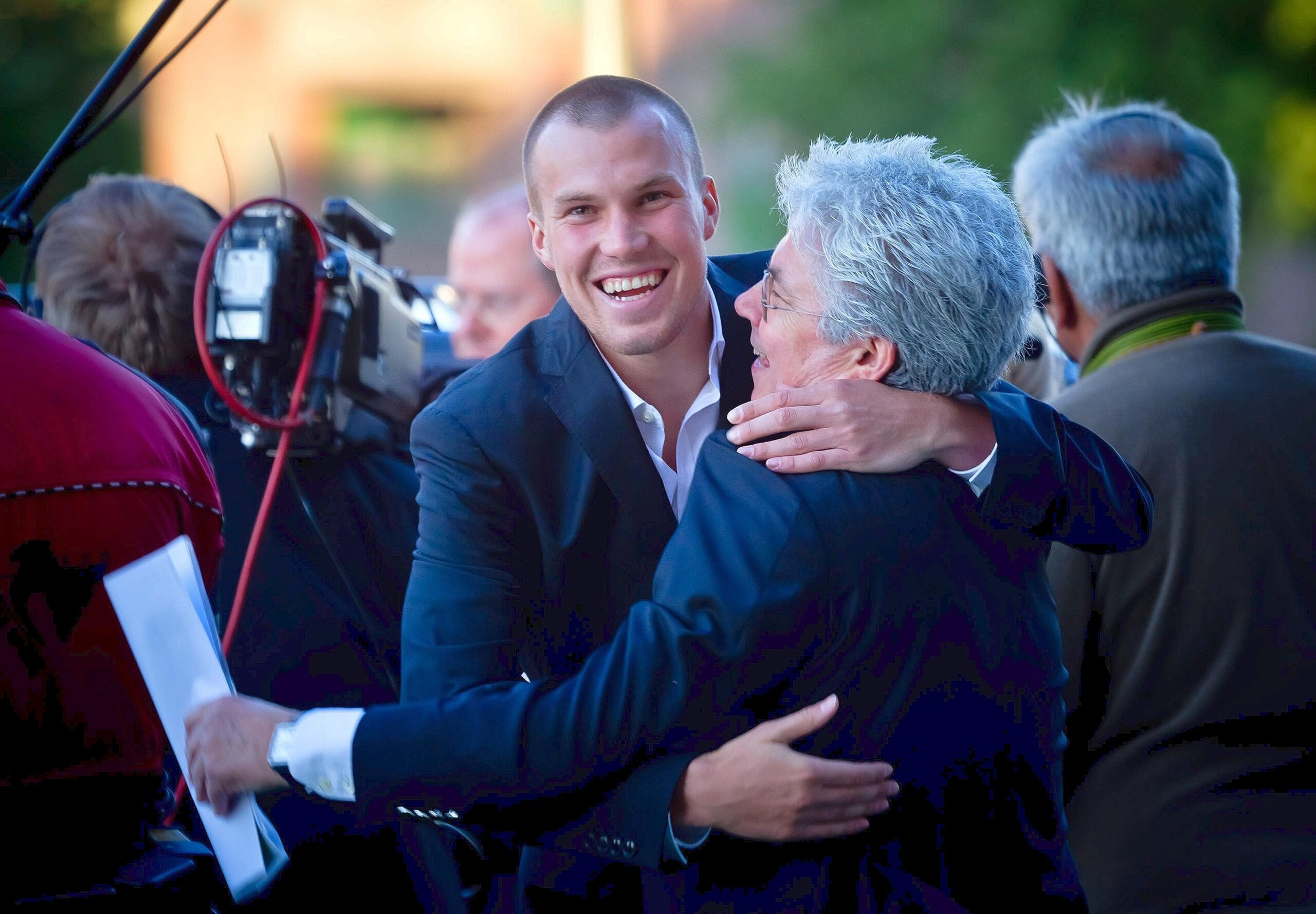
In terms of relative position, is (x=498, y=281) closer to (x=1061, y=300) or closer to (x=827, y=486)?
(x=1061, y=300)

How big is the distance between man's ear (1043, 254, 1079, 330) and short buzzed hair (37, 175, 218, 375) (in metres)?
1.70

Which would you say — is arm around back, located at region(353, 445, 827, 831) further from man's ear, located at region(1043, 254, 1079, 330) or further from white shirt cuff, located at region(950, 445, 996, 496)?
man's ear, located at region(1043, 254, 1079, 330)

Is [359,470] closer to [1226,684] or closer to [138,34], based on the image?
[138,34]

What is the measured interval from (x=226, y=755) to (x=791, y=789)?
2.31 ft

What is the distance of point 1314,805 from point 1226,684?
23cm

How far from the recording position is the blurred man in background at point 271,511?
2527 millimetres

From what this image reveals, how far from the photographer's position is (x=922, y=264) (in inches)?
63.4

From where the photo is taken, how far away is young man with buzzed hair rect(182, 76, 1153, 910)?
62.6 inches

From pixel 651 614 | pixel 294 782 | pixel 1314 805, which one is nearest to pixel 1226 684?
pixel 1314 805

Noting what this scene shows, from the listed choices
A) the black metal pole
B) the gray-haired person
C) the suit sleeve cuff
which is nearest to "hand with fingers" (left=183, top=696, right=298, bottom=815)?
the suit sleeve cuff

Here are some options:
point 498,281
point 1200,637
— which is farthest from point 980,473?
point 498,281

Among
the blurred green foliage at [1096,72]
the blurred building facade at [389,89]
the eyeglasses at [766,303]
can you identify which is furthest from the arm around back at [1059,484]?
the blurred building facade at [389,89]

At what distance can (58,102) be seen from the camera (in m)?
14.2

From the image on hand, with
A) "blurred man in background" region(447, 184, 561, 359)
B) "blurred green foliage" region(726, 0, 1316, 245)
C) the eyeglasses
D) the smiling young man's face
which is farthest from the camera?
"blurred green foliage" region(726, 0, 1316, 245)
